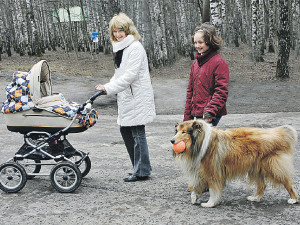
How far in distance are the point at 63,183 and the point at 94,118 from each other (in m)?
1.02

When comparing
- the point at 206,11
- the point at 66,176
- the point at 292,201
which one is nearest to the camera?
the point at 292,201

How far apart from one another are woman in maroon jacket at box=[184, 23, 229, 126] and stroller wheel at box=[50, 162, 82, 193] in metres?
1.76

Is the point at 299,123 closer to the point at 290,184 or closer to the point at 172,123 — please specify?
the point at 172,123

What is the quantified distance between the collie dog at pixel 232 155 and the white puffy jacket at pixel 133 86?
3.34 feet

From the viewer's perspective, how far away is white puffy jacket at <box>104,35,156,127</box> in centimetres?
498

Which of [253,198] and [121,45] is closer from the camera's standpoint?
[253,198]

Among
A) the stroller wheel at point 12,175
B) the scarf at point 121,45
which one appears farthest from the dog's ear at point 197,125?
the stroller wheel at point 12,175

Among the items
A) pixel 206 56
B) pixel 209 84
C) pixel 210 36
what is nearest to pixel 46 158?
pixel 209 84

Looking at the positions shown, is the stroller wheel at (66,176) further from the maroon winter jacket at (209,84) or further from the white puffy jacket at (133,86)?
the maroon winter jacket at (209,84)

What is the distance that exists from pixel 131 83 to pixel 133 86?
5cm

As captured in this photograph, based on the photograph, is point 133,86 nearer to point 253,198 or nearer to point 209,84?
point 209,84

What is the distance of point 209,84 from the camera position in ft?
15.0

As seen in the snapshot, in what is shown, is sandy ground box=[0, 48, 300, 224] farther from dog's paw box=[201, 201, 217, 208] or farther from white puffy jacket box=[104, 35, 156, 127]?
white puffy jacket box=[104, 35, 156, 127]

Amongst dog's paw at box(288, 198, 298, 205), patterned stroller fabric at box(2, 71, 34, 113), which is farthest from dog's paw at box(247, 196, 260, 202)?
patterned stroller fabric at box(2, 71, 34, 113)
